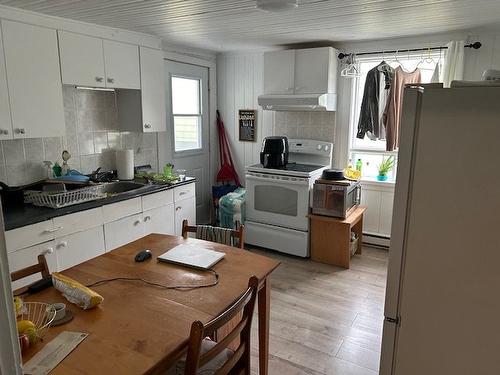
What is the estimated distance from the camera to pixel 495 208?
109cm

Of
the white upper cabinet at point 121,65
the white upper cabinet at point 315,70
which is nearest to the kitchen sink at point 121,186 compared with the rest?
the white upper cabinet at point 121,65

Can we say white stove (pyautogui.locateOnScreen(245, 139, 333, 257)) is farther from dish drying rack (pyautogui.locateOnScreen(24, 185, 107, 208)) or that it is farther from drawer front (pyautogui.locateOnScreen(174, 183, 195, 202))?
dish drying rack (pyautogui.locateOnScreen(24, 185, 107, 208))

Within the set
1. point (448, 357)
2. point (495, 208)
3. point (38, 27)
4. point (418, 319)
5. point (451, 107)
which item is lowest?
point (448, 357)

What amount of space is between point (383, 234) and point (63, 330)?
3463 millimetres

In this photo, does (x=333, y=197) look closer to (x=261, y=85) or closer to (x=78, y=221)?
(x=261, y=85)

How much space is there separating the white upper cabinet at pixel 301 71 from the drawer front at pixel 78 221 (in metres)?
2.25

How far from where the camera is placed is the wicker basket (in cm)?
129

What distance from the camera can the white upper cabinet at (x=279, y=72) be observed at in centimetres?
386

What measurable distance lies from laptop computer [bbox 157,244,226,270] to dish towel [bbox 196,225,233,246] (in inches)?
10.4

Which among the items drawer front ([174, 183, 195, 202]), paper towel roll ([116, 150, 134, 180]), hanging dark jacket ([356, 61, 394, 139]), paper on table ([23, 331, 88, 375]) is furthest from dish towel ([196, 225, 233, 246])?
hanging dark jacket ([356, 61, 394, 139])

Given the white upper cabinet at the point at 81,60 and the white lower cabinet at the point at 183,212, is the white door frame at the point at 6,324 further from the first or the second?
the white lower cabinet at the point at 183,212

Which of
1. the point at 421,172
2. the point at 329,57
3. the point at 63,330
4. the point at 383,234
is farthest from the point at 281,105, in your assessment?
the point at 63,330

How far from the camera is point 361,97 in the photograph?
156 inches

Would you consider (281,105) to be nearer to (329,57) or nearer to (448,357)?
Answer: (329,57)
